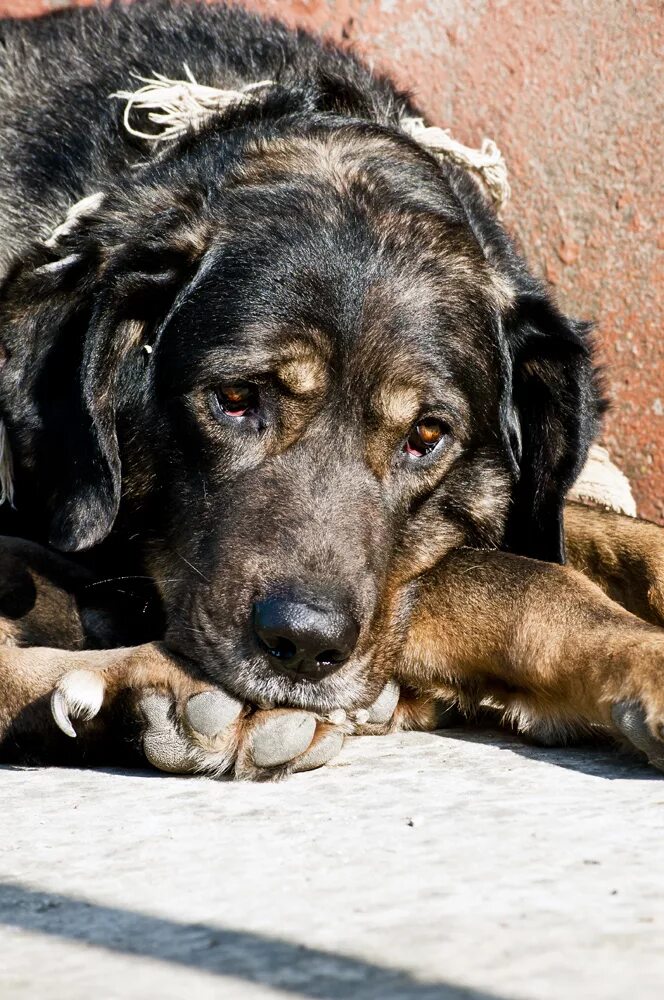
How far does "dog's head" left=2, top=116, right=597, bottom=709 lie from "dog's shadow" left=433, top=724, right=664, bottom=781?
1.15 feet

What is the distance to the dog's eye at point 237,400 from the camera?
3.53m

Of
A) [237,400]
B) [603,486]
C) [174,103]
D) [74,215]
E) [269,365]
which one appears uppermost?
[174,103]

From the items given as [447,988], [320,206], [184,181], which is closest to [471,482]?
[320,206]

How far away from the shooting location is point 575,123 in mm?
5559

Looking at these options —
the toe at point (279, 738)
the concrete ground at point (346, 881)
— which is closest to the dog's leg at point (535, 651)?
the concrete ground at point (346, 881)

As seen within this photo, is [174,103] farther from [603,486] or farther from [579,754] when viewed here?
[579,754]

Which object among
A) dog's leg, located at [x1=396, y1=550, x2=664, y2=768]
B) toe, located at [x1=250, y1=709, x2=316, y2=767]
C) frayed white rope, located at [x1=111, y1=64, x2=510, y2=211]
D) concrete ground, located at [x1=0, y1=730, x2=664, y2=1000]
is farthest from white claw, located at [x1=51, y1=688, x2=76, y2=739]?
frayed white rope, located at [x1=111, y1=64, x2=510, y2=211]

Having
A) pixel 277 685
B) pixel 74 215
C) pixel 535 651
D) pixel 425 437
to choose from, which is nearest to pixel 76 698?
pixel 277 685

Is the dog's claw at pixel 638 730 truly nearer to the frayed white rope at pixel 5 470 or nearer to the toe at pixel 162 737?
the toe at pixel 162 737

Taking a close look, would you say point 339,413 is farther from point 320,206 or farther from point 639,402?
point 639,402

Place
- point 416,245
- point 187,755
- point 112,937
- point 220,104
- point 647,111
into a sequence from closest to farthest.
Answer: point 112,937 → point 187,755 → point 416,245 → point 220,104 → point 647,111

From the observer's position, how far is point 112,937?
2045mm

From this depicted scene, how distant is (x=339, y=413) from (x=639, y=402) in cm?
250

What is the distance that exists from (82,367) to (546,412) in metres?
1.46
